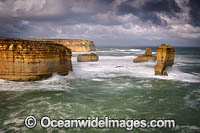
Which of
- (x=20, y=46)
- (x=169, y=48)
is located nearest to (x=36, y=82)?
(x=20, y=46)

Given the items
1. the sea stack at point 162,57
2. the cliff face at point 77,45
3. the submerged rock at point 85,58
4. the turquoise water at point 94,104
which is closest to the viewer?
the turquoise water at point 94,104

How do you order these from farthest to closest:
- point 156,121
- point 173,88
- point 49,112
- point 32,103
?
point 173,88, point 32,103, point 49,112, point 156,121

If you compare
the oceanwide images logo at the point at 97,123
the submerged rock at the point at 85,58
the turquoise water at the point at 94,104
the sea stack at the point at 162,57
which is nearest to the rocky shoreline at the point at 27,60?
the turquoise water at the point at 94,104

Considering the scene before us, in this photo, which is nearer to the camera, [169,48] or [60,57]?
[60,57]

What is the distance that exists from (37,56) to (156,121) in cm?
1078

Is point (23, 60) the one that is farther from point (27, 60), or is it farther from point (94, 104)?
point (94, 104)

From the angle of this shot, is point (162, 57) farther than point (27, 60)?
Yes

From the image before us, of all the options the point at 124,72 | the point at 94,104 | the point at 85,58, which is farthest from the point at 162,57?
the point at 85,58

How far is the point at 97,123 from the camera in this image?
631 cm

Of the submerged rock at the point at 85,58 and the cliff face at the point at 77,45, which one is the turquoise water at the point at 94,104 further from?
the cliff face at the point at 77,45

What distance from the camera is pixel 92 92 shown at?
1055 cm

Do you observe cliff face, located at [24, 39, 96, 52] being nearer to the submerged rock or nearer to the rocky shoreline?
the submerged rock

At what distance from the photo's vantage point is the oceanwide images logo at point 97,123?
607cm

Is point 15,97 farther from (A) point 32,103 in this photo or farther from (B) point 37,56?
(B) point 37,56
